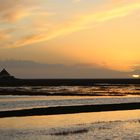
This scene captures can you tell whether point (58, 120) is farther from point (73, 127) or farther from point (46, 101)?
point (46, 101)

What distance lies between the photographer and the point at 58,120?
121 ft

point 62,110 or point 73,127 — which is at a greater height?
point 62,110

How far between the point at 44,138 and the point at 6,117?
11.9m

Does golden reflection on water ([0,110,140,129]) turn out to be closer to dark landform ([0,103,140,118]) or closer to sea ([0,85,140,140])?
sea ([0,85,140,140])

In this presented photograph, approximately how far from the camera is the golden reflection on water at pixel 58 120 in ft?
111

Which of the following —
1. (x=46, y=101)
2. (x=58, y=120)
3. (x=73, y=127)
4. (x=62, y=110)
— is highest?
(x=46, y=101)

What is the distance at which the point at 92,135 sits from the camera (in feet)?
93.6

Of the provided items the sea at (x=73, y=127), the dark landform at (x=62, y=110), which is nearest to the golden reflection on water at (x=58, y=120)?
the sea at (x=73, y=127)

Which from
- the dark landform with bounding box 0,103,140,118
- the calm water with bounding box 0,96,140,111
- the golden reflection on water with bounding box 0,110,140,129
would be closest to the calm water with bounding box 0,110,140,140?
the golden reflection on water with bounding box 0,110,140,129

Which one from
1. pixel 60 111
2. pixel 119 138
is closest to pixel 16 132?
pixel 119 138

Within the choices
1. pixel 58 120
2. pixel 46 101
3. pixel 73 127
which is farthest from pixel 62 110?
pixel 46 101

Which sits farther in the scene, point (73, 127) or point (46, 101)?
point (46, 101)

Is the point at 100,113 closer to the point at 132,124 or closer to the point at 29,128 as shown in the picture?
the point at 132,124

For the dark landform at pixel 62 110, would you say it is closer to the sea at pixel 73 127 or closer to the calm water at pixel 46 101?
the sea at pixel 73 127
